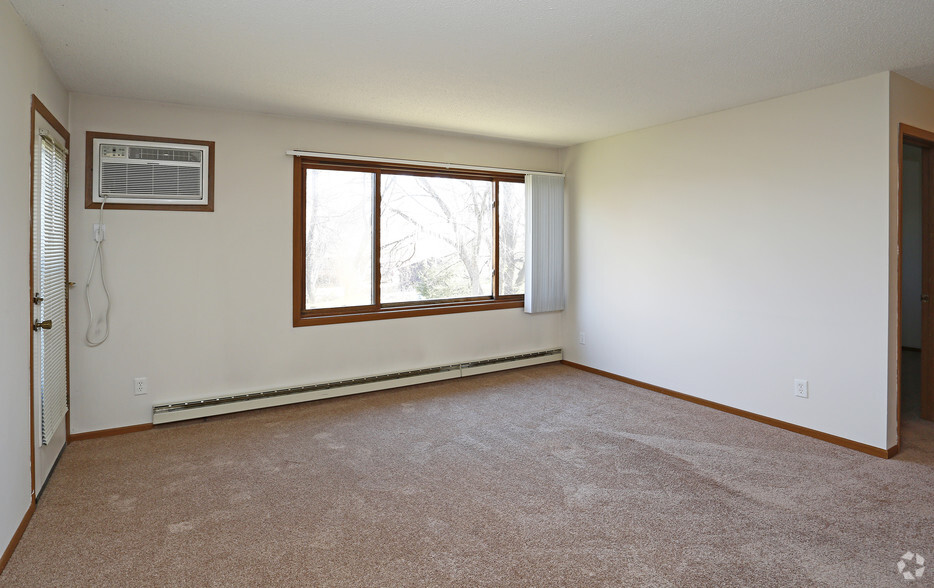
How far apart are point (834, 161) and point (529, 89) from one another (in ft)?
6.78

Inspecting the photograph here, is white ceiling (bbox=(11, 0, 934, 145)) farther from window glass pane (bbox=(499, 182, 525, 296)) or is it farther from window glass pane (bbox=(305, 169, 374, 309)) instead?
window glass pane (bbox=(499, 182, 525, 296))

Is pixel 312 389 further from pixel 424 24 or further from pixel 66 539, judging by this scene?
pixel 424 24

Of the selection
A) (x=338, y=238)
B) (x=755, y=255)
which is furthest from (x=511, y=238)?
(x=755, y=255)

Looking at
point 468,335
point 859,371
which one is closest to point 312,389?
point 468,335

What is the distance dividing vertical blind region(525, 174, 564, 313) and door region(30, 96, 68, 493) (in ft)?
12.8

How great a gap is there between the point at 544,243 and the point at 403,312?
1716 mm

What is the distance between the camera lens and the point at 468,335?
5391mm

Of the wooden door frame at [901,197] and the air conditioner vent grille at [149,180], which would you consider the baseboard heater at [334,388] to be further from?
the wooden door frame at [901,197]

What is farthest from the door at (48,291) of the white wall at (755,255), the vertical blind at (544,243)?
the white wall at (755,255)

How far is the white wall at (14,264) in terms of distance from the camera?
222 cm

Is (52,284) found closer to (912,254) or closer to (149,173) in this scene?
(149,173)

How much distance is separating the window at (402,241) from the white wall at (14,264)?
1.98 meters

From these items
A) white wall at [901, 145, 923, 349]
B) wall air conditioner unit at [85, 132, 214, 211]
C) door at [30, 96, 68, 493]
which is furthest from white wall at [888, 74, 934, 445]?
door at [30, 96, 68, 493]

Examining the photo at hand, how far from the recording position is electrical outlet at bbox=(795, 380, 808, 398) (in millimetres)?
3756
